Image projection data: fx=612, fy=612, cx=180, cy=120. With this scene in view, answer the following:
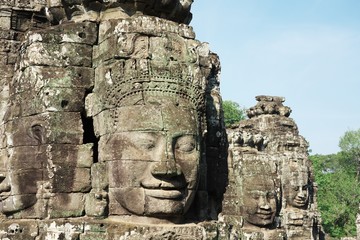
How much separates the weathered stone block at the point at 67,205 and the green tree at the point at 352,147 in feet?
154

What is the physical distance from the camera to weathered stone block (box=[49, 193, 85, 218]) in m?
6.65

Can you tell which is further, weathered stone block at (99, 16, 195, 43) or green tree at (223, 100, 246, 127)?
green tree at (223, 100, 246, 127)

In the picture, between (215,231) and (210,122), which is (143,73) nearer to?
(210,122)

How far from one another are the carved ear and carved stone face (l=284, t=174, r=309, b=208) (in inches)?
388

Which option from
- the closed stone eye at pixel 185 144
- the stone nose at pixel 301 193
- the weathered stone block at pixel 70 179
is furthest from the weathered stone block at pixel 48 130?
the stone nose at pixel 301 193

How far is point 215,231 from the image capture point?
6.96m

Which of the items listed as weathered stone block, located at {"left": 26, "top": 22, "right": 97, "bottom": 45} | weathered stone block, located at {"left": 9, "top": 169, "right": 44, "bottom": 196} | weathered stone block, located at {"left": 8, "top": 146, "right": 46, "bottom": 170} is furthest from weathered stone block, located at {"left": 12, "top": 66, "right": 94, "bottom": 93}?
weathered stone block, located at {"left": 9, "top": 169, "right": 44, "bottom": 196}

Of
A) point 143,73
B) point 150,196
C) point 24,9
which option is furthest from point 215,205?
point 24,9

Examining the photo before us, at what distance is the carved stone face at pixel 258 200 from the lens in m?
9.94

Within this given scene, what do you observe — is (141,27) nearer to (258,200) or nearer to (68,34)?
(68,34)

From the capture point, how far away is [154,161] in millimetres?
6387

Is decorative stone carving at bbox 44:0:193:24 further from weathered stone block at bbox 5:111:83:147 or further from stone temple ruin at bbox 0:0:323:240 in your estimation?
weathered stone block at bbox 5:111:83:147

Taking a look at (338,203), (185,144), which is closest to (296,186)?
(185,144)

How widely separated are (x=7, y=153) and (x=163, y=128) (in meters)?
1.92
